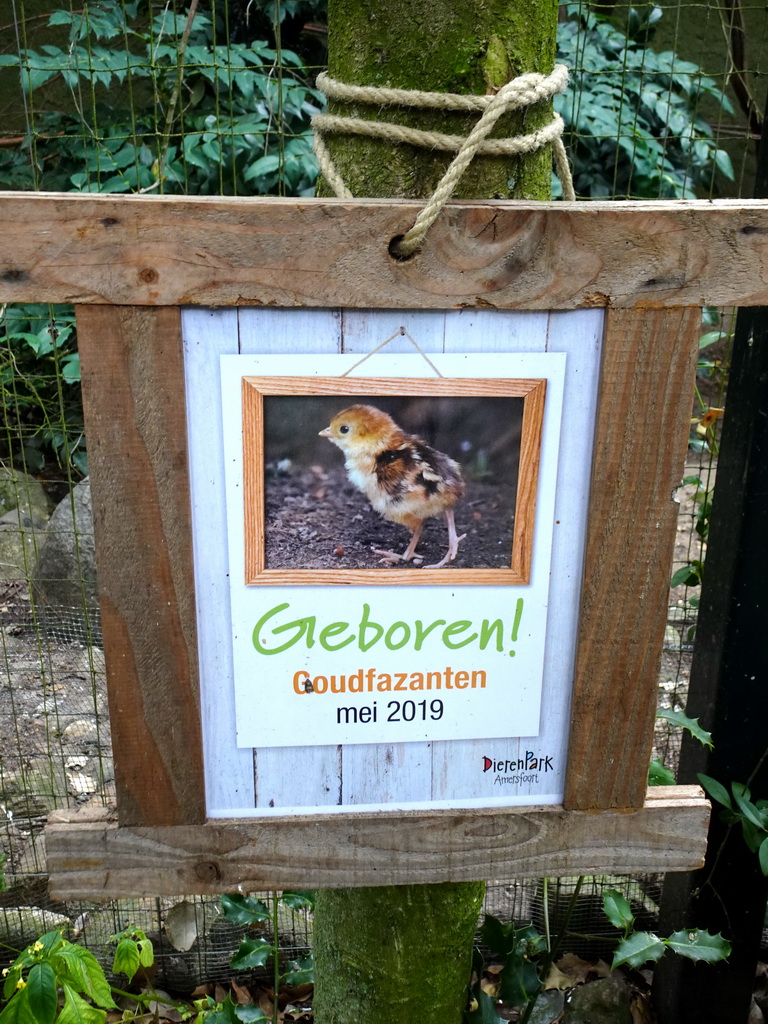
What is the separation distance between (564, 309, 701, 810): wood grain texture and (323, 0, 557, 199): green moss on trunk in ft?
0.79

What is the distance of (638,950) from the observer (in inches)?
54.2

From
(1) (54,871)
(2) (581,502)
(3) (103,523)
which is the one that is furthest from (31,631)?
(2) (581,502)

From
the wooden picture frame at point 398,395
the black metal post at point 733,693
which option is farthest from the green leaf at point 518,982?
the wooden picture frame at point 398,395

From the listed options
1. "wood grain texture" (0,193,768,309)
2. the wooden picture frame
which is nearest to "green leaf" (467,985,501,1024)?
the wooden picture frame

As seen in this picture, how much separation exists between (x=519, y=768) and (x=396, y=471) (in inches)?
15.2

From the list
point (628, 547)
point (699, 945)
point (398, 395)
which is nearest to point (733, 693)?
point (699, 945)

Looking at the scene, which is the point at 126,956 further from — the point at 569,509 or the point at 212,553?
the point at 569,509

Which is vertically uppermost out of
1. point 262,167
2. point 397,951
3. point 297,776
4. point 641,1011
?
point 262,167

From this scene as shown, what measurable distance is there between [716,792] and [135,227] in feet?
4.49

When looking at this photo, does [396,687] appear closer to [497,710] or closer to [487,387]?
[497,710]

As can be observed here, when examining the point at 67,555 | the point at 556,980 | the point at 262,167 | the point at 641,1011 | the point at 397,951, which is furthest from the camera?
the point at 67,555

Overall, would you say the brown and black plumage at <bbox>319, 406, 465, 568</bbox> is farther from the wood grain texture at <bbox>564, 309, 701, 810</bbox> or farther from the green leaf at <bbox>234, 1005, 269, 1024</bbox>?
the green leaf at <bbox>234, 1005, 269, 1024</bbox>

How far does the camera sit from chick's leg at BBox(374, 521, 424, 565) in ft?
2.96

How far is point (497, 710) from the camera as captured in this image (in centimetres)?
97
